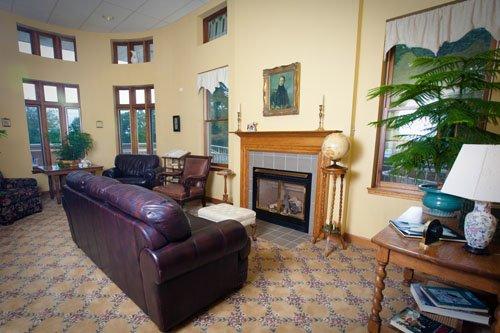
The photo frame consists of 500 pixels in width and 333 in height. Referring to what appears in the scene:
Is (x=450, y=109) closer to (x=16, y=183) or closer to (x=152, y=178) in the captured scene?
(x=152, y=178)

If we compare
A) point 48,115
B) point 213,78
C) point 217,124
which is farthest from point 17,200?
point 213,78

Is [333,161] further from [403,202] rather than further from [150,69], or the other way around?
[150,69]

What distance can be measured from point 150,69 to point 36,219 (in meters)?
3.84

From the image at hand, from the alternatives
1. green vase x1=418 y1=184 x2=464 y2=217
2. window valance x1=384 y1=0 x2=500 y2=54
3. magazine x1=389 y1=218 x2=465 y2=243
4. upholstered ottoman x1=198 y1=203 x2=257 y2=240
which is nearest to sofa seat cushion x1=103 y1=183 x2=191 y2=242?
upholstered ottoman x1=198 y1=203 x2=257 y2=240

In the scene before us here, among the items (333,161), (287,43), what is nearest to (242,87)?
(287,43)

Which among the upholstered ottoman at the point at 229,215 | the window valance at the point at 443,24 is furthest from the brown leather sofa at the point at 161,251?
the window valance at the point at 443,24

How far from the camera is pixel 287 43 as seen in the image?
331cm

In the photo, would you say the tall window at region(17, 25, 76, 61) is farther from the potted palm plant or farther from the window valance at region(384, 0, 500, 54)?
the potted palm plant

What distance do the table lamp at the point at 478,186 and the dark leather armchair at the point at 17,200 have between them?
208 inches

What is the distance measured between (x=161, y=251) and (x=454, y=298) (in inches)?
73.0

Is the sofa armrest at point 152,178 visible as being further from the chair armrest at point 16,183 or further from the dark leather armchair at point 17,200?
the chair armrest at point 16,183

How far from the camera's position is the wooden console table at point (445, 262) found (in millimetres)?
1129

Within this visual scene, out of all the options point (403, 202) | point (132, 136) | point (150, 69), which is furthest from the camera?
point (132, 136)

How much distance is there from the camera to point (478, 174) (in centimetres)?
114
